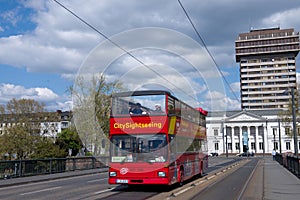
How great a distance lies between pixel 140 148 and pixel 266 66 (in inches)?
5706

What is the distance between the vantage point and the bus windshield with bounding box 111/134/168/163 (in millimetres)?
15398

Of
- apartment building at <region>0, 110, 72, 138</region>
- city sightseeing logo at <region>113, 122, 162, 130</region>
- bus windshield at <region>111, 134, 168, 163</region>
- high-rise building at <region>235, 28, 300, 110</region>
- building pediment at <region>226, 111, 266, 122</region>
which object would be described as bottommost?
bus windshield at <region>111, 134, 168, 163</region>

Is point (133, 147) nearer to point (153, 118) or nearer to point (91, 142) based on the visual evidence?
point (153, 118)

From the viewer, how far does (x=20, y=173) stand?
83.7 feet

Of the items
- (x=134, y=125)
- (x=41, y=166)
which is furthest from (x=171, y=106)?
(x=41, y=166)

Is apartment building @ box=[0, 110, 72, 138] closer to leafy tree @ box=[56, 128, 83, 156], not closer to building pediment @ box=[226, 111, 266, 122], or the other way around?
leafy tree @ box=[56, 128, 83, 156]

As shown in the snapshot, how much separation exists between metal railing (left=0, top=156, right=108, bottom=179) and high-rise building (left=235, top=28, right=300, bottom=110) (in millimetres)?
121836

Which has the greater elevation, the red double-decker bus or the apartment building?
the apartment building

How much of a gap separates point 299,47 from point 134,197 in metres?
149

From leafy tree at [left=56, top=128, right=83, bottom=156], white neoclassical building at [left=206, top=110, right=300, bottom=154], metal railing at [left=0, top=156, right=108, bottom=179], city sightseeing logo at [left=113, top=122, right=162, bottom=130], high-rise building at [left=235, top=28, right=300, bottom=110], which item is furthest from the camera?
high-rise building at [left=235, top=28, right=300, bottom=110]

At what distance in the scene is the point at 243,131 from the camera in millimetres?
128750

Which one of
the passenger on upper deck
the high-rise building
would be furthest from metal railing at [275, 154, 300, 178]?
the high-rise building

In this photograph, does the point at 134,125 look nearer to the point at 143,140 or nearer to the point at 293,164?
the point at 143,140

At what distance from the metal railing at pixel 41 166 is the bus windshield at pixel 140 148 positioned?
37.6ft
